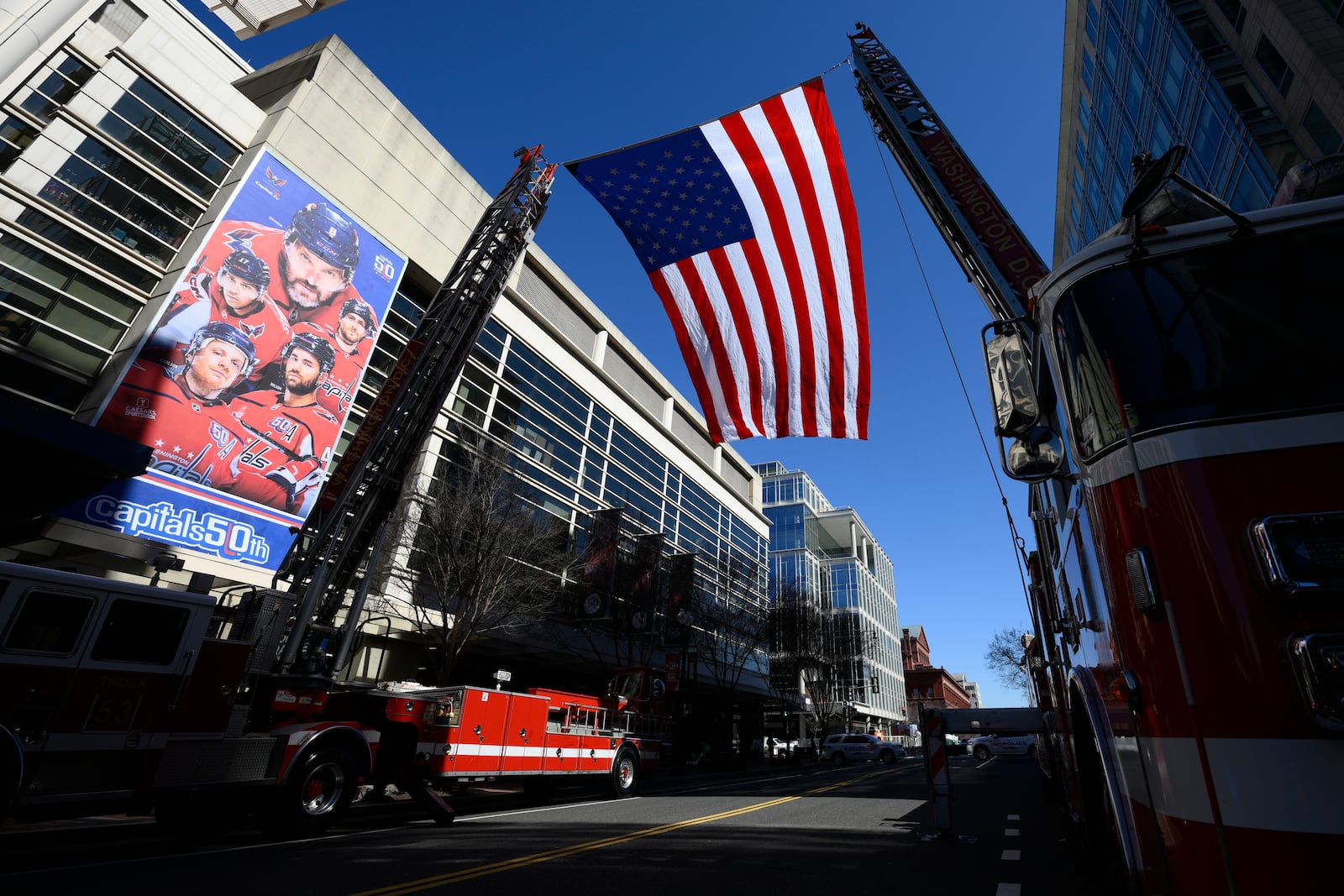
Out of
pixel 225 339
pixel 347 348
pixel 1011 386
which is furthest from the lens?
pixel 347 348

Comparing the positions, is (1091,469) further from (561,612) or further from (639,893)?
(561,612)

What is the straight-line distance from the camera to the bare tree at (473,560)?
66.3ft

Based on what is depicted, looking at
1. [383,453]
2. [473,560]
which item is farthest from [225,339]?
→ [383,453]

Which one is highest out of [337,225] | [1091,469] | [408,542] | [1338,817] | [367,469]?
[337,225]

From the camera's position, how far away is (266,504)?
22156 millimetres

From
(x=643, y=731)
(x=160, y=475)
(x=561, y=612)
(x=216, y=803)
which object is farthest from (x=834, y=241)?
(x=561, y=612)

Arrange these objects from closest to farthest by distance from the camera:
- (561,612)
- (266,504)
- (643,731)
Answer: (643,731)
(266,504)
(561,612)

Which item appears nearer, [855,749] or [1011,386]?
[1011,386]

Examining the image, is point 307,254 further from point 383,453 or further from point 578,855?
point 578,855

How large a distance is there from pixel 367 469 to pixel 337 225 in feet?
67.0

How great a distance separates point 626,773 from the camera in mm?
15555

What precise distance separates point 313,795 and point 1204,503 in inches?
404

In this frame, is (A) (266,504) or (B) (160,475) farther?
(A) (266,504)

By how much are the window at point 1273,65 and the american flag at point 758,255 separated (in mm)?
18170
